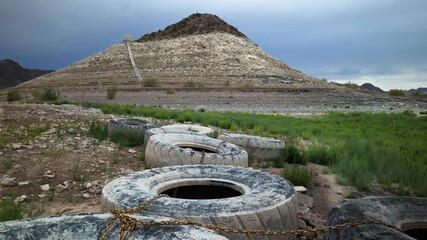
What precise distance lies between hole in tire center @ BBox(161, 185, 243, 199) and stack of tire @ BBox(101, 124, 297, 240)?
0.05 ft

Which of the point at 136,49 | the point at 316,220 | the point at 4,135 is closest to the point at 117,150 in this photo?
the point at 4,135

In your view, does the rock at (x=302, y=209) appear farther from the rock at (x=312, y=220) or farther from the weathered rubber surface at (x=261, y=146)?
the weathered rubber surface at (x=261, y=146)

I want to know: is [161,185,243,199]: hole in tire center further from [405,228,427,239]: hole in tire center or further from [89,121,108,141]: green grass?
[89,121,108,141]: green grass

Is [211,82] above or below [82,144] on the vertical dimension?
above

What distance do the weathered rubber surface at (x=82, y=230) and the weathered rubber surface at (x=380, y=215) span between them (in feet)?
4.98

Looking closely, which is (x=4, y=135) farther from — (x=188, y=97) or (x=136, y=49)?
(x=136, y=49)

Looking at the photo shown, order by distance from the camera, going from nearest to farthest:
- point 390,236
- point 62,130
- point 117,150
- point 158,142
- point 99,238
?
1. point 99,238
2. point 390,236
3. point 158,142
4. point 117,150
5. point 62,130

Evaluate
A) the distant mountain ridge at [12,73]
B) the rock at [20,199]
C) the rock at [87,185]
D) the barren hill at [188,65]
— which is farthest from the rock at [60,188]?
the distant mountain ridge at [12,73]

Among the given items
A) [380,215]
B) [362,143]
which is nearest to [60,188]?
[380,215]

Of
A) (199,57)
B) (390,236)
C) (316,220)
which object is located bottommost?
(316,220)

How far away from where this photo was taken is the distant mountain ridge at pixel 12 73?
104000mm

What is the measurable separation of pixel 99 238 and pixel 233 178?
2698 mm

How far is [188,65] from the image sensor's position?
53.8 m

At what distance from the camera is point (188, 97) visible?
93.4ft
